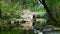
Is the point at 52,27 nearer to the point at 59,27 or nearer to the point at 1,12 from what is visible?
the point at 59,27

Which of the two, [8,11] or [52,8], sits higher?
[52,8]

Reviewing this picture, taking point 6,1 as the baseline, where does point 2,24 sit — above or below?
below

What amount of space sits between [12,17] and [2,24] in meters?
1.33

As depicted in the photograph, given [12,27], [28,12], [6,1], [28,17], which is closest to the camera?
[12,27]

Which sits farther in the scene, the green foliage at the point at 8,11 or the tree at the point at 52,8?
the green foliage at the point at 8,11

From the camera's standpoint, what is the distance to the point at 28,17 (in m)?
13.2

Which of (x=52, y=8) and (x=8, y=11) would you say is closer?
(x=52, y=8)

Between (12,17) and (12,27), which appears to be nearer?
(12,27)

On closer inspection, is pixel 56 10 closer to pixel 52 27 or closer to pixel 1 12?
pixel 52 27

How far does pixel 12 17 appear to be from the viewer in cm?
1234

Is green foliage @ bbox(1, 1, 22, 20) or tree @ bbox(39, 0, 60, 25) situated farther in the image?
green foliage @ bbox(1, 1, 22, 20)

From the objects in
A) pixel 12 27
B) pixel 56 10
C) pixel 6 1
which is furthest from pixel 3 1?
pixel 56 10

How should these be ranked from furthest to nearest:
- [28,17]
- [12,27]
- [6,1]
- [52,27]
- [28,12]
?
[28,12] → [28,17] → [6,1] → [12,27] → [52,27]

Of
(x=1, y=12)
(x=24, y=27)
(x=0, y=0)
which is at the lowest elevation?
(x=24, y=27)
